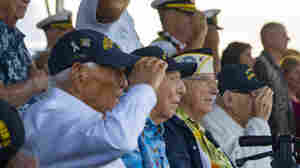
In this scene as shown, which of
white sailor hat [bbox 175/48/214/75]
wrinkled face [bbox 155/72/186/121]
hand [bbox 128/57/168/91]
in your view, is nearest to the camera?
hand [bbox 128/57/168/91]

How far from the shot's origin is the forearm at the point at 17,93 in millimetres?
2895

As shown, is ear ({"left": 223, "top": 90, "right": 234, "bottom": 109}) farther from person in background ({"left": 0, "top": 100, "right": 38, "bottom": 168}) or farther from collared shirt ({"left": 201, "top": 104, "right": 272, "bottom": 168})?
person in background ({"left": 0, "top": 100, "right": 38, "bottom": 168})

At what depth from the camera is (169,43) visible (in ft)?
17.0

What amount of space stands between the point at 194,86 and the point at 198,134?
23.8 inches

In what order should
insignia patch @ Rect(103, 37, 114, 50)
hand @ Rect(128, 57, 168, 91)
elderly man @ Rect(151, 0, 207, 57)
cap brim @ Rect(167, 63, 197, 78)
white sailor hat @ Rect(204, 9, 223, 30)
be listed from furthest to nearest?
white sailor hat @ Rect(204, 9, 223, 30), elderly man @ Rect(151, 0, 207, 57), cap brim @ Rect(167, 63, 197, 78), insignia patch @ Rect(103, 37, 114, 50), hand @ Rect(128, 57, 168, 91)

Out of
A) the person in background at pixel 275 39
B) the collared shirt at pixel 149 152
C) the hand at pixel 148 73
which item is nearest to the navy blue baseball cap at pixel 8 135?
the hand at pixel 148 73

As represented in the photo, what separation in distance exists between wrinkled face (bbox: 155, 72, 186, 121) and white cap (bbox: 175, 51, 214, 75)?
96 cm

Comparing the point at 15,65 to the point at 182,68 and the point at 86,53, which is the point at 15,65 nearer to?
the point at 86,53

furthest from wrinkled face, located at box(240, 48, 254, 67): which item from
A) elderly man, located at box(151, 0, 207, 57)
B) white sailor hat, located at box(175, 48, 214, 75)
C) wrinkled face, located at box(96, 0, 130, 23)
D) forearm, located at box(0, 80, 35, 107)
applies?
forearm, located at box(0, 80, 35, 107)

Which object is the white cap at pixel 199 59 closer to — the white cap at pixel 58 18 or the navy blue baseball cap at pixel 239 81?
the navy blue baseball cap at pixel 239 81

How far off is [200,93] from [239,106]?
25.9 inches

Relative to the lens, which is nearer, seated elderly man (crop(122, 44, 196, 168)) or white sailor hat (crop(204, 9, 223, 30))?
seated elderly man (crop(122, 44, 196, 168))

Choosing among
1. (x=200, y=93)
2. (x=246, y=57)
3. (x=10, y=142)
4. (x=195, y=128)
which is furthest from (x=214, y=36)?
(x=10, y=142)

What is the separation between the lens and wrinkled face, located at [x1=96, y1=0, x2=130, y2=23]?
13.3 feet
